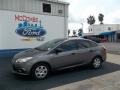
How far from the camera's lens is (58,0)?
17.9 meters

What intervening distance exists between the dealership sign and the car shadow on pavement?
571cm

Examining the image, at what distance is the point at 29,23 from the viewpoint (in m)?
16.4

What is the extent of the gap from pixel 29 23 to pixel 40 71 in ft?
27.9

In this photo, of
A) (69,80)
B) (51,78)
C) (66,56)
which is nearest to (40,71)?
(51,78)

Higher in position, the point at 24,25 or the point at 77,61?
the point at 24,25

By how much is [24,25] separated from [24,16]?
0.64 m

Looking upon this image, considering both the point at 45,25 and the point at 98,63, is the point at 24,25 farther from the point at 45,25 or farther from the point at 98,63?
the point at 98,63

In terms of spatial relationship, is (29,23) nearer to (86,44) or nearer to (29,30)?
(29,30)

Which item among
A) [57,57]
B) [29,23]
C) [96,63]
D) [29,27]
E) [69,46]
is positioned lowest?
[96,63]

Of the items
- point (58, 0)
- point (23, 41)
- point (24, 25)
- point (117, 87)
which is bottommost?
point (117, 87)

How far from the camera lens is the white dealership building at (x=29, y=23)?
15.1m

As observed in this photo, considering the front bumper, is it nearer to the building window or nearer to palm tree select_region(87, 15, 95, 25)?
the building window

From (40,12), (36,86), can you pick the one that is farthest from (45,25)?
(36,86)

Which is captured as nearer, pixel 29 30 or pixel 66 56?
pixel 66 56
